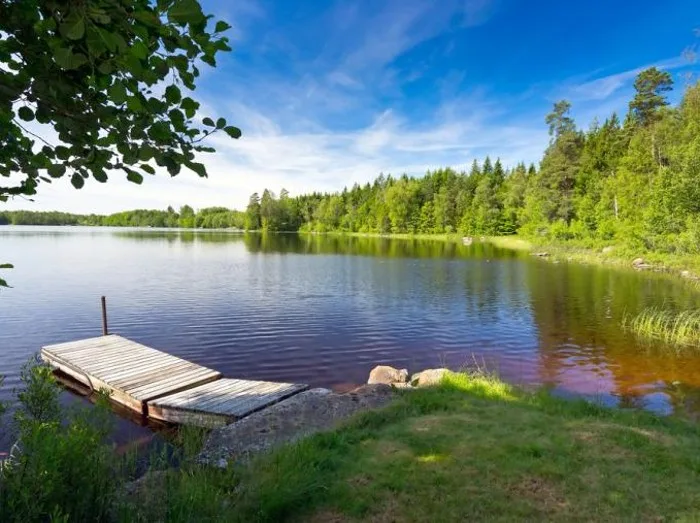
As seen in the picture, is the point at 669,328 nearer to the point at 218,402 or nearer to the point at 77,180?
the point at 218,402

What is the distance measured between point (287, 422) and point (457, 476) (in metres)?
5.15

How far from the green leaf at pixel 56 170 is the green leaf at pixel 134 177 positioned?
0.41m

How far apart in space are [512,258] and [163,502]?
59.4 meters

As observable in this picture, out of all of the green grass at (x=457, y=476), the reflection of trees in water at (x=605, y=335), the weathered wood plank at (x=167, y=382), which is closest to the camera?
the green grass at (x=457, y=476)

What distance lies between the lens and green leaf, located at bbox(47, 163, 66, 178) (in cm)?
288

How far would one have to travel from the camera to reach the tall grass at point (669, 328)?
20.8m

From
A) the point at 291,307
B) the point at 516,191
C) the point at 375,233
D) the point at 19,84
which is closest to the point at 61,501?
the point at 19,84

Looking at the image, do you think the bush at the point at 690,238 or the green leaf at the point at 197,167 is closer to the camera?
the green leaf at the point at 197,167

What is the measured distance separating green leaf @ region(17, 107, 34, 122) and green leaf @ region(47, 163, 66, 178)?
358 mm

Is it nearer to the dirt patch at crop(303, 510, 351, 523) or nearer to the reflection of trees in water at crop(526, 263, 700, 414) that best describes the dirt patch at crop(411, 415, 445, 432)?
the dirt patch at crop(303, 510, 351, 523)

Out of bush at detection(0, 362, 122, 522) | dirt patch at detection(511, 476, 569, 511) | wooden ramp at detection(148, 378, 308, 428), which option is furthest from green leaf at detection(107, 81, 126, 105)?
wooden ramp at detection(148, 378, 308, 428)

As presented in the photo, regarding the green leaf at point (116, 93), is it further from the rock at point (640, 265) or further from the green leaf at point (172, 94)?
the rock at point (640, 265)

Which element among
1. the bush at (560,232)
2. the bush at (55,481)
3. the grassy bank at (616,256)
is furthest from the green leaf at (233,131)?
the bush at (560,232)

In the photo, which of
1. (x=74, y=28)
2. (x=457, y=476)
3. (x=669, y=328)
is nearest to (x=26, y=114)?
(x=74, y=28)
